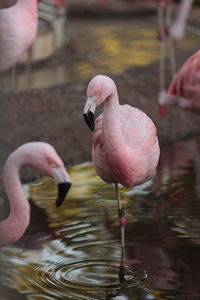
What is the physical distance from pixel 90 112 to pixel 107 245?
0.98 m

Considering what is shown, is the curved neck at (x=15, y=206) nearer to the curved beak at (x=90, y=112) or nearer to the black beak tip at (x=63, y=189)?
the black beak tip at (x=63, y=189)

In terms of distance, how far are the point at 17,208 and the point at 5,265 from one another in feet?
1.35

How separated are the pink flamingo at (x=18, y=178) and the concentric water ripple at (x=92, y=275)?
26 cm

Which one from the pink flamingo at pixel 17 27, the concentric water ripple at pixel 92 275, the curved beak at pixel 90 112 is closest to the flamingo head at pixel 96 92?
the curved beak at pixel 90 112

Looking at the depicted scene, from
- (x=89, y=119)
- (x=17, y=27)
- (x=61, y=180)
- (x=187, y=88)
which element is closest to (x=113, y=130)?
(x=61, y=180)

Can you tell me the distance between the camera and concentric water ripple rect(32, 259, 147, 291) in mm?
2721

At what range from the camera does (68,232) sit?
3291mm

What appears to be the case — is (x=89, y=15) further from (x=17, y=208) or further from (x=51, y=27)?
(x=17, y=208)

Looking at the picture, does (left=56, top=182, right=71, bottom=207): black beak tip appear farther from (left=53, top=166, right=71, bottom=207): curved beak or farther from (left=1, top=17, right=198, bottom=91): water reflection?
(left=1, top=17, right=198, bottom=91): water reflection

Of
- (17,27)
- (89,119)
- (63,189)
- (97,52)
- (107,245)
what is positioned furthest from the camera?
(97,52)

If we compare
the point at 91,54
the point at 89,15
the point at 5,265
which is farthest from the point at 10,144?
the point at 89,15

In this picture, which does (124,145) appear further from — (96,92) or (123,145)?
(96,92)

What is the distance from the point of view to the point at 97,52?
780 centimetres

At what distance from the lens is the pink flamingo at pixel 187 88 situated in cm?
413
